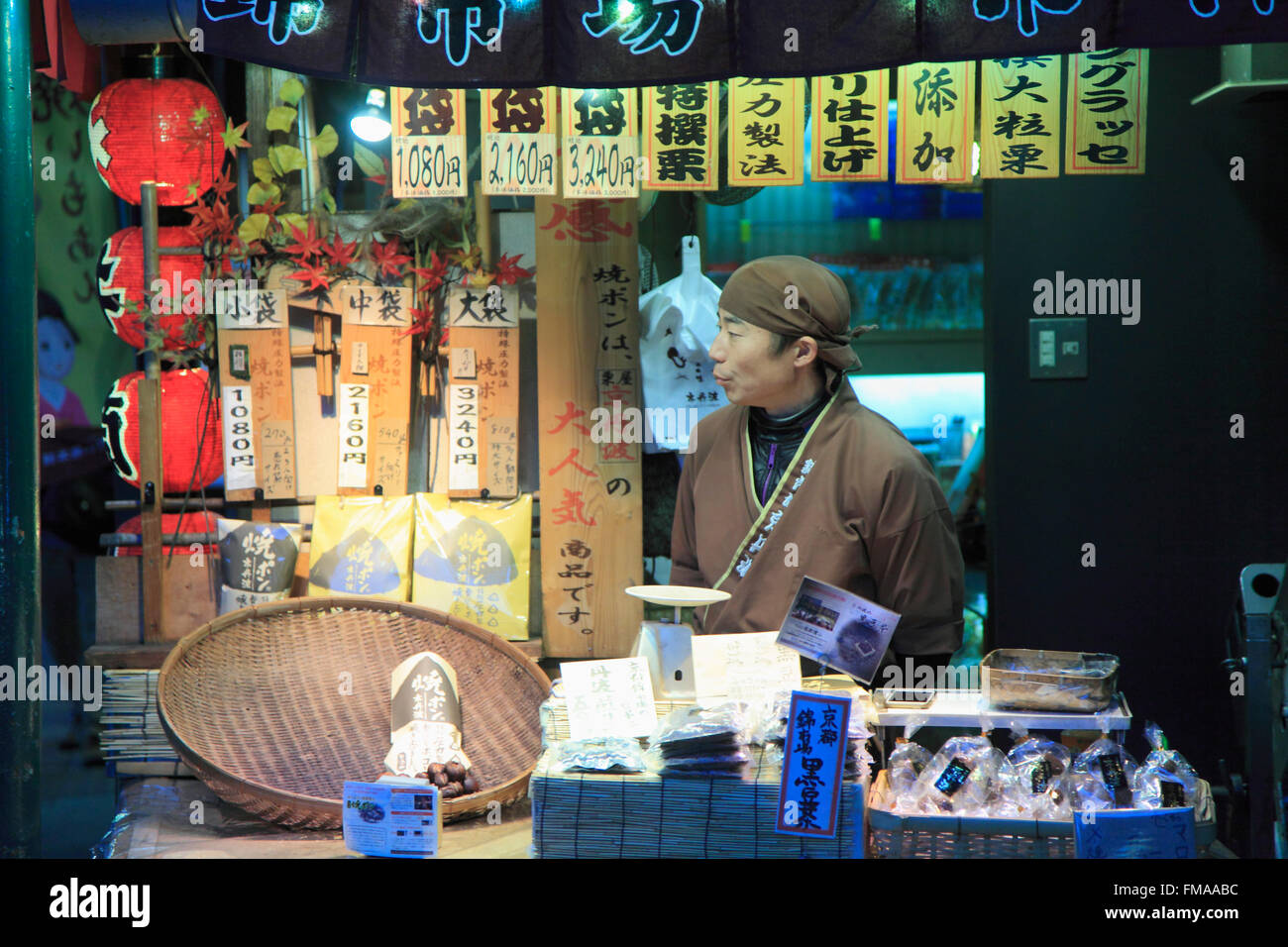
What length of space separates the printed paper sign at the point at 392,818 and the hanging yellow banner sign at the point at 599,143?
2.95 m

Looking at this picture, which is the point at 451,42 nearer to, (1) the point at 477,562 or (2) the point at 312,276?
(2) the point at 312,276

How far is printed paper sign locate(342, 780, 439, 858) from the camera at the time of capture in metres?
2.86

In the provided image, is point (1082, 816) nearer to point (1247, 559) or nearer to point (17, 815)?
point (17, 815)

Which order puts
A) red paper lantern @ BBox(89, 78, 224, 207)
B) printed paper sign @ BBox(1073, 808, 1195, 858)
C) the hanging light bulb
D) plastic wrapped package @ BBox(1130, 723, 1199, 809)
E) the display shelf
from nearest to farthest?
printed paper sign @ BBox(1073, 808, 1195, 858) → plastic wrapped package @ BBox(1130, 723, 1199, 809) → the display shelf → red paper lantern @ BBox(89, 78, 224, 207) → the hanging light bulb

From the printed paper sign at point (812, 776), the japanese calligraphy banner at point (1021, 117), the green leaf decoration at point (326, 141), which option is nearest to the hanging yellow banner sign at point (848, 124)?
the japanese calligraphy banner at point (1021, 117)

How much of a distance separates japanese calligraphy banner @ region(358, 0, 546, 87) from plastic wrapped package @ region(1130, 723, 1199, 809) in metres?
2.94

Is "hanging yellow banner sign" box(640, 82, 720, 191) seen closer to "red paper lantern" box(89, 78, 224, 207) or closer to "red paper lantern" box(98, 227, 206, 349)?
"red paper lantern" box(89, 78, 224, 207)

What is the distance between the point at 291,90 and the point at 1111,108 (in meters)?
3.68

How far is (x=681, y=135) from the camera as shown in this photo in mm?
5082

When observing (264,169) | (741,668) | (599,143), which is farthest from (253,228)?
(741,668)

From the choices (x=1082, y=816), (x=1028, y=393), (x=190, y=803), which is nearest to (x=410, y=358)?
(x=190, y=803)

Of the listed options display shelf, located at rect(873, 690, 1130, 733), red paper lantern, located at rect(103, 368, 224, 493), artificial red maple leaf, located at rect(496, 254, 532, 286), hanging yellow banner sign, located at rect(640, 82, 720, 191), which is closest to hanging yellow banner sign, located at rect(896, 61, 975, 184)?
hanging yellow banner sign, located at rect(640, 82, 720, 191)

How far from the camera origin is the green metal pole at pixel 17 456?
151 inches

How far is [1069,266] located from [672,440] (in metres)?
2.14
